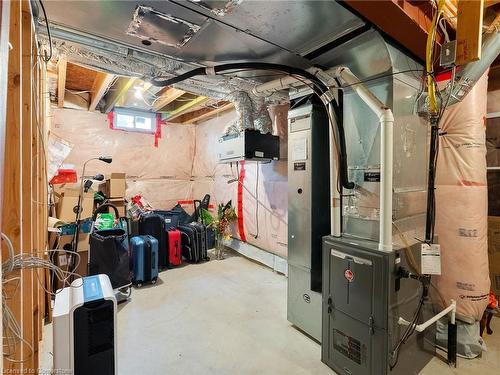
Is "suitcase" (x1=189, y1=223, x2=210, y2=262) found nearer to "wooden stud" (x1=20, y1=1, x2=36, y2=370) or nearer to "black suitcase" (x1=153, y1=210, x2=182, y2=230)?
"black suitcase" (x1=153, y1=210, x2=182, y2=230)

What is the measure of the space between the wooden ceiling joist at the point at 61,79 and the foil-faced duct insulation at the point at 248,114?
1.60 meters

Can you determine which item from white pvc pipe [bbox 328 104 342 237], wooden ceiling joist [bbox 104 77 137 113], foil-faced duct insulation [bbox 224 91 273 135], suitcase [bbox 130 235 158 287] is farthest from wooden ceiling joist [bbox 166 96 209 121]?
white pvc pipe [bbox 328 104 342 237]

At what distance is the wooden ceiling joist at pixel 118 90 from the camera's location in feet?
10.4

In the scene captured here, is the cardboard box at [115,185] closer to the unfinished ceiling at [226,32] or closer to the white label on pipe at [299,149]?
the unfinished ceiling at [226,32]

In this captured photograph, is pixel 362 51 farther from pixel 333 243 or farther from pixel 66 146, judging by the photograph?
pixel 66 146

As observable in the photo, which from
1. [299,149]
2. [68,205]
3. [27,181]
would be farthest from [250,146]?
[68,205]

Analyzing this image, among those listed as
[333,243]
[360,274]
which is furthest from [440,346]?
[333,243]

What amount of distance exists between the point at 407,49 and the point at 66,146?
3656 millimetres

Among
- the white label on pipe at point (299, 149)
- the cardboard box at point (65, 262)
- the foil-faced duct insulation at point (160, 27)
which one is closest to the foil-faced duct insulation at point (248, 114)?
the white label on pipe at point (299, 149)

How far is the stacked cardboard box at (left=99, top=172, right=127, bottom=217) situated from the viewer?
13.9 ft

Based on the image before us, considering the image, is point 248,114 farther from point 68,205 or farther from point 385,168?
point 68,205

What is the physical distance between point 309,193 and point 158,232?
2591 millimetres

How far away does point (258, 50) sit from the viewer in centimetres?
199

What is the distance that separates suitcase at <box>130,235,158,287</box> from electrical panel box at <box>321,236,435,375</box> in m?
2.23
